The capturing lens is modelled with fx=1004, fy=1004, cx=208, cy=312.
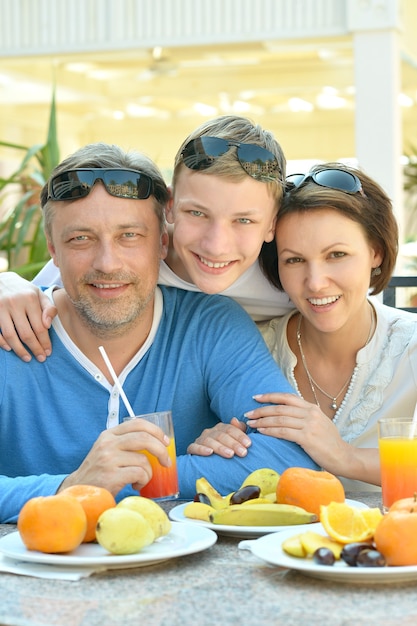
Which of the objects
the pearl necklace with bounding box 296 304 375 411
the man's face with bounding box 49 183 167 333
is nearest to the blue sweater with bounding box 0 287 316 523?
the man's face with bounding box 49 183 167 333

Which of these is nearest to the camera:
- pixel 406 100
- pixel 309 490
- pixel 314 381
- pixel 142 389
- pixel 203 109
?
pixel 309 490

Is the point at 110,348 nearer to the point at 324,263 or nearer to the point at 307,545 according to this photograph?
the point at 324,263

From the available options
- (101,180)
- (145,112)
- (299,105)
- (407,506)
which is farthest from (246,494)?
(145,112)

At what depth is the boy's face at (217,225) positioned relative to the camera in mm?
1989

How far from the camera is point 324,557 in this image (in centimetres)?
124

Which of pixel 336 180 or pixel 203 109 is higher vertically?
pixel 203 109

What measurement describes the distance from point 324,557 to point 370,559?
0.18ft

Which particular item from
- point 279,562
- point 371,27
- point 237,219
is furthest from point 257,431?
point 371,27

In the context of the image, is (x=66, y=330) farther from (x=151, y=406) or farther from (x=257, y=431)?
(x=257, y=431)

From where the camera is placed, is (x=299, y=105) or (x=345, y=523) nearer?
(x=345, y=523)

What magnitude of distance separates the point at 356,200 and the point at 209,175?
34 centimetres

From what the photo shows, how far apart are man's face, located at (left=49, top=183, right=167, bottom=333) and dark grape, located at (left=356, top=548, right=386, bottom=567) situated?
95cm

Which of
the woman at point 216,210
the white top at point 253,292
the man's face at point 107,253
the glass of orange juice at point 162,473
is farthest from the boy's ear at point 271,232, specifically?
the glass of orange juice at point 162,473

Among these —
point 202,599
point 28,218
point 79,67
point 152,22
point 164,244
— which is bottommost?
point 202,599
